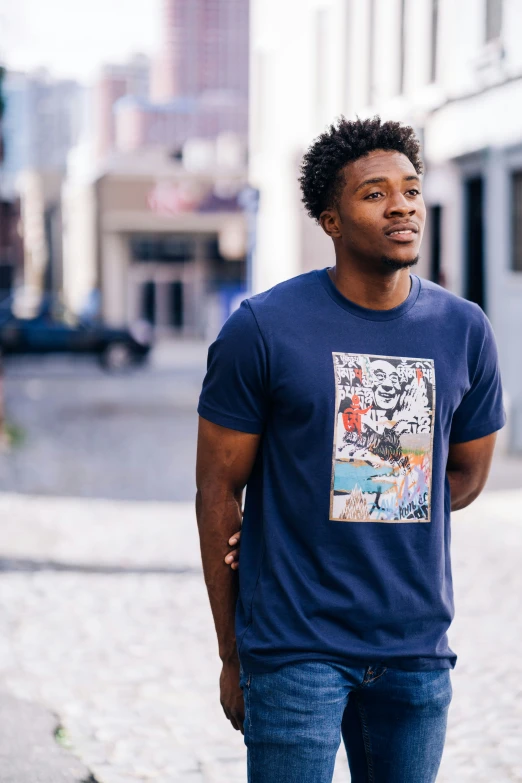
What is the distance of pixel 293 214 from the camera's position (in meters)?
23.9

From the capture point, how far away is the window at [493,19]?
1347 cm

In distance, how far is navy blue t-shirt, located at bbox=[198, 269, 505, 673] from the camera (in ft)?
7.53

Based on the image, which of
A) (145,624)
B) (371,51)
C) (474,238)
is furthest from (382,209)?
(371,51)

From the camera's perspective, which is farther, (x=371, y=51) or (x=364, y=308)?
(x=371, y=51)

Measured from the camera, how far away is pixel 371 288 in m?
2.39

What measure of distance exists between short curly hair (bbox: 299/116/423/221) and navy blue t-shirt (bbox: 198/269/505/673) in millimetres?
207

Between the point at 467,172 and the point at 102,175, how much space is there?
3171 centimetres

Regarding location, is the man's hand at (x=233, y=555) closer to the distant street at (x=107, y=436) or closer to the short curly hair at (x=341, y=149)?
the short curly hair at (x=341, y=149)

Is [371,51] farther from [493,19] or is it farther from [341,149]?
[341,149]

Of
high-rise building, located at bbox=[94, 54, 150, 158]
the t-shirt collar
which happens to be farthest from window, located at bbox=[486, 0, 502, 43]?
high-rise building, located at bbox=[94, 54, 150, 158]

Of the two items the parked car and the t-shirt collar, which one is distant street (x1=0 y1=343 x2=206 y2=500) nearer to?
the parked car

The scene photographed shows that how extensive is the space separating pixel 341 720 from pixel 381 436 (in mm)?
552

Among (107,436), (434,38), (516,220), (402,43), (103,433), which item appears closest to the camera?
(516,220)

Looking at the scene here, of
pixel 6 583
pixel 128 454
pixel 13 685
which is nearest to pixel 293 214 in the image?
pixel 128 454
